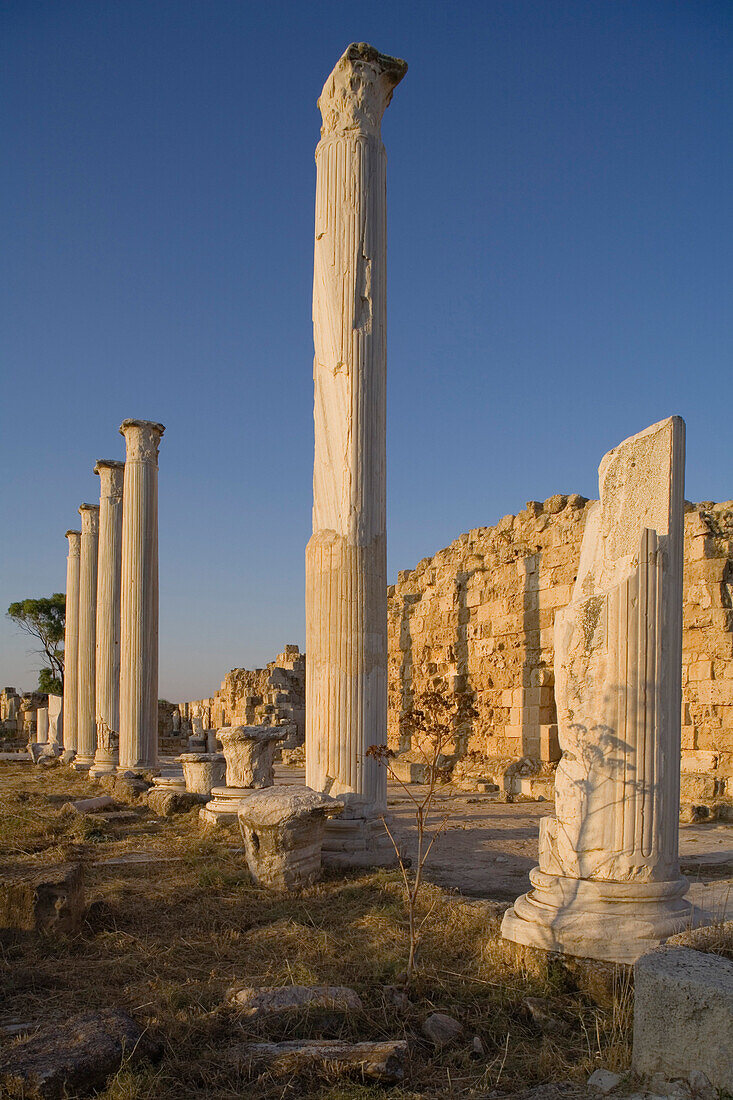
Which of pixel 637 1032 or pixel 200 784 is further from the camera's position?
pixel 200 784

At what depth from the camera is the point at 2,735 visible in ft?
117

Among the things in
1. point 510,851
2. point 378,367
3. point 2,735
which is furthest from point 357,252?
point 2,735

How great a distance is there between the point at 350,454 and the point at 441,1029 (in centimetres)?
526

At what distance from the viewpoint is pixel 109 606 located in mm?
18500

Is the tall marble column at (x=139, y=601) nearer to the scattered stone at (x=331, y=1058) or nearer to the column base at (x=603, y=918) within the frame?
the column base at (x=603, y=918)

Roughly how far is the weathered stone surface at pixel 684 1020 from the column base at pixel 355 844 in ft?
13.2

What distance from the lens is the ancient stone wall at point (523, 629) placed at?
12516 mm

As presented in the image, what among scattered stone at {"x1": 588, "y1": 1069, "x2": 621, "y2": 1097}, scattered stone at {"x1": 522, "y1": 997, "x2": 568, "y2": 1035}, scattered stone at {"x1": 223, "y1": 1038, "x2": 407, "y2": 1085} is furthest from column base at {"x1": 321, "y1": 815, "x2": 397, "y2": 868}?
scattered stone at {"x1": 588, "y1": 1069, "x2": 621, "y2": 1097}

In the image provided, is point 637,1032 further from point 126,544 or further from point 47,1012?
point 126,544

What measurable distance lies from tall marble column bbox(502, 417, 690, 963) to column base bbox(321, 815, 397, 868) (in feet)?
8.71

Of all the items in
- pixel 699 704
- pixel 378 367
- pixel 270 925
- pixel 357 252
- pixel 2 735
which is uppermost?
pixel 357 252

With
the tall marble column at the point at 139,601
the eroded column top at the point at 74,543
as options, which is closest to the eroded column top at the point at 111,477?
the tall marble column at the point at 139,601

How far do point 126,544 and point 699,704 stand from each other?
9.97 metres

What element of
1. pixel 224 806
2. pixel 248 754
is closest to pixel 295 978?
pixel 224 806
